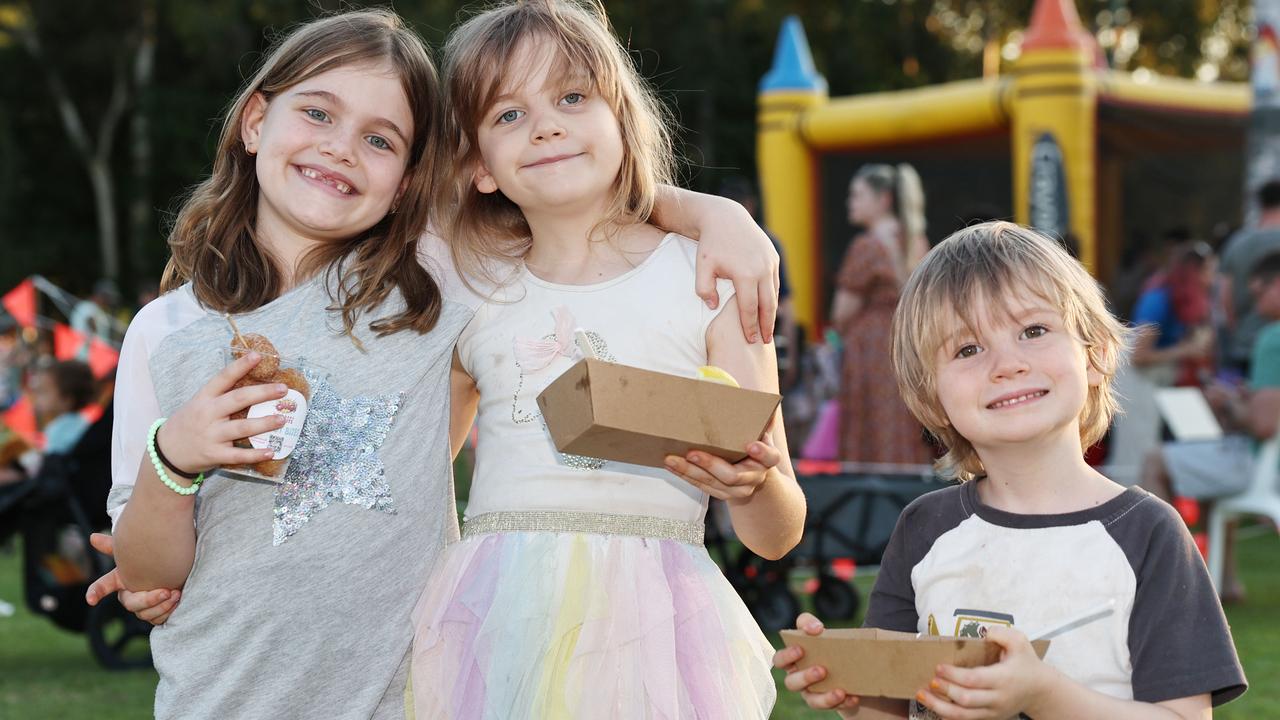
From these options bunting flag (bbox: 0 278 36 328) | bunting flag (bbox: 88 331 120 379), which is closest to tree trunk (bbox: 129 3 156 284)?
bunting flag (bbox: 0 278 36 328)

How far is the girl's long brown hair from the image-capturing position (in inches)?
97.9

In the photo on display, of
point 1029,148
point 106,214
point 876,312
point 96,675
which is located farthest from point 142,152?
point 96,675

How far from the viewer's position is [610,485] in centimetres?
241

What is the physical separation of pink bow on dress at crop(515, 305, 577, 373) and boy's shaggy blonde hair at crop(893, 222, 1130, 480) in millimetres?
573

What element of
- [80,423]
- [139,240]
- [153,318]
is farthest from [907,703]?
[139,240]

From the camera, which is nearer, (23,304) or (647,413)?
(647,413)

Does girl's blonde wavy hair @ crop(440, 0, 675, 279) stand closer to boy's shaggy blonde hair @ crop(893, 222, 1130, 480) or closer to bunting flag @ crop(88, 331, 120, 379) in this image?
boy's shaggy blonde hair @ crop(893, 222, 1130, 480)

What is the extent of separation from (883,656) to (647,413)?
0.45 meters

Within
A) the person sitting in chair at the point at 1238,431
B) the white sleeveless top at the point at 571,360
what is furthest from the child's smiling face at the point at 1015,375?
the person sitting in chair at the point at 1238,431

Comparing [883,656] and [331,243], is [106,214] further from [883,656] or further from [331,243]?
[883,656]

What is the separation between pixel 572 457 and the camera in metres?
2.42

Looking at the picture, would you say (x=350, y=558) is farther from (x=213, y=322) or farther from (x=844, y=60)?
(x=844, y=60)

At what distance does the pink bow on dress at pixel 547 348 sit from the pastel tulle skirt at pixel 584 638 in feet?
0.98

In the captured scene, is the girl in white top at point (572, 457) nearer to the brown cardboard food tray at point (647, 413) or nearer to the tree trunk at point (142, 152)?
the brown cardboard food tray at point (647, 413)
